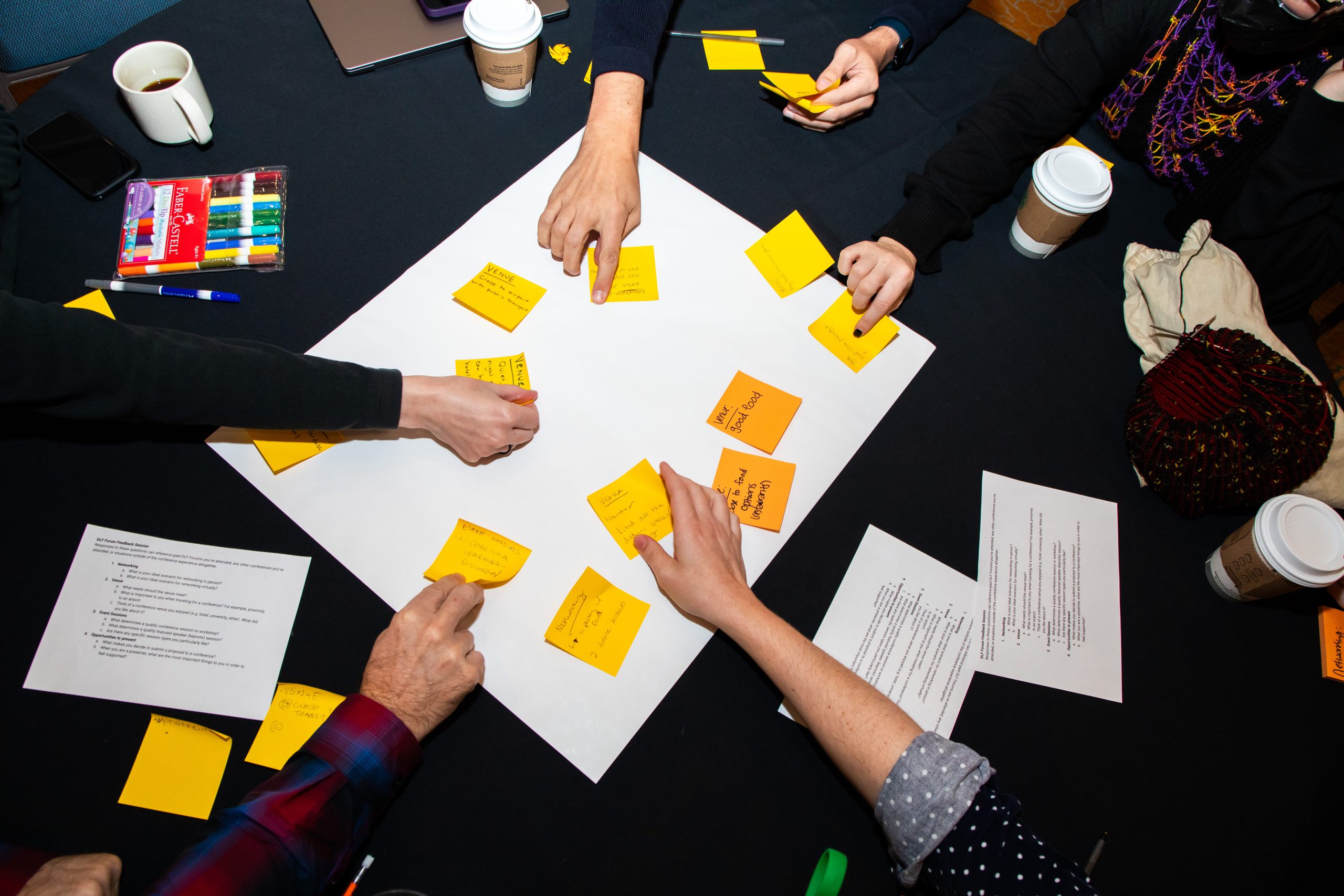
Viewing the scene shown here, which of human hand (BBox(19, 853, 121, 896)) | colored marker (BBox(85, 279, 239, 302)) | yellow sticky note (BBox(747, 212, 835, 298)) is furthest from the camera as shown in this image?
yellow sticky note (BBox(747, 212, 835, 298))

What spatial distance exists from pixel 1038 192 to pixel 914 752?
0.84 m

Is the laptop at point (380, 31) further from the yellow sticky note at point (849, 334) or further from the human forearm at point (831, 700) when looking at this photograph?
the human forearm at point (831, 700)

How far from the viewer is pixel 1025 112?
1.19 m

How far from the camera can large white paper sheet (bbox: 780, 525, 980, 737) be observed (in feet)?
2.90

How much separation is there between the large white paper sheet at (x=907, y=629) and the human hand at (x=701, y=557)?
0.14m

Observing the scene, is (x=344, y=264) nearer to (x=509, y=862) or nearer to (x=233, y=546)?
(x=233, y=546)

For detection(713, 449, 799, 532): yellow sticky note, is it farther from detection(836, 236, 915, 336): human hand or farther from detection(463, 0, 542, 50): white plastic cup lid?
detection(463, 0, 542, 50): white plastic cup lid

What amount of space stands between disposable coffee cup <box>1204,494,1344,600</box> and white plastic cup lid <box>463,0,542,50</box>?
1.21 meters

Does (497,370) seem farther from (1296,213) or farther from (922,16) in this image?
(1296,213)

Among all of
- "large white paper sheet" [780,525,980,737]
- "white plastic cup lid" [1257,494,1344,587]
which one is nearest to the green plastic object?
"large white paper sheet" [780,525,980,737]

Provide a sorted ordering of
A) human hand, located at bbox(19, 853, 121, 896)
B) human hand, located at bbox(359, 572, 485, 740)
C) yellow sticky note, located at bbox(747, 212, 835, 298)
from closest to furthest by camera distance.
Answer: human hand, located at bbox(19, 853, 121, 896) → human hand, located at bbox(359, 572, 485, 740) → yellow sticky note, located at bbox(747, 212, 835, 298)

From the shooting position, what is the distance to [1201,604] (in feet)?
3.20

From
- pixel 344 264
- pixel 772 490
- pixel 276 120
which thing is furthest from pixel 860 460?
pixel 276 120

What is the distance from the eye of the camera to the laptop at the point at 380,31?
3.92ft
